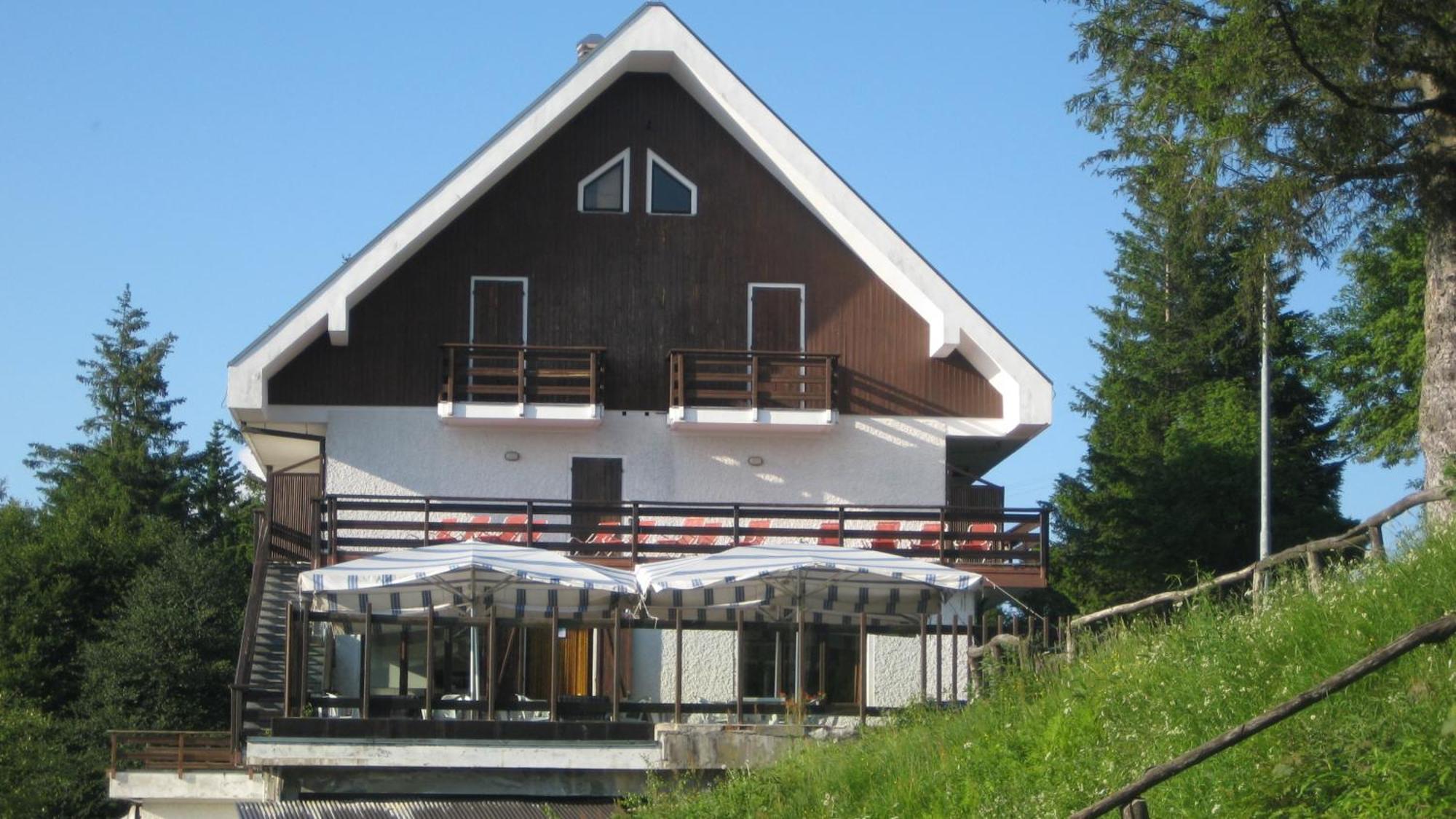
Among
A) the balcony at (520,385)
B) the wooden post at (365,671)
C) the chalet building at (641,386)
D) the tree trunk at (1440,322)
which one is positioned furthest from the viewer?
the balcony at (520,385)

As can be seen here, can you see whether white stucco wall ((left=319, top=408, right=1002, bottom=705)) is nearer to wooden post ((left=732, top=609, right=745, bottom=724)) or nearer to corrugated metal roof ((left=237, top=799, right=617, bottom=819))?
wooden post ((left=732, top=609, right=745, bottom=724))

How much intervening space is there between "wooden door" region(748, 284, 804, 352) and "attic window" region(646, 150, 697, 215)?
5.22 feet

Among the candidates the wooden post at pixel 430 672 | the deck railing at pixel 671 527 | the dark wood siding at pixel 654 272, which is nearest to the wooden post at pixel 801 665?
the wooden post at pixel 430 672

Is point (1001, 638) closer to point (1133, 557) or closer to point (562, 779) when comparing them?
point (562, 779)

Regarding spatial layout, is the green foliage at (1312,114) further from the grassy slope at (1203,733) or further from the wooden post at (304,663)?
the wooden post at (304,663)

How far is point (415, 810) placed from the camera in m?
17.7

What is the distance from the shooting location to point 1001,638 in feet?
Result: 55.7

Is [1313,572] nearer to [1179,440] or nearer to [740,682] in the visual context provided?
[740,682]

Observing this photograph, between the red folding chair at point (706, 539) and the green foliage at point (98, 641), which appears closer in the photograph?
the red folding chair at point (706, 539)

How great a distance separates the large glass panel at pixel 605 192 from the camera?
28.3m

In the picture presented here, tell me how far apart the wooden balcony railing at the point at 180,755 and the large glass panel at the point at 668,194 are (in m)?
10.1

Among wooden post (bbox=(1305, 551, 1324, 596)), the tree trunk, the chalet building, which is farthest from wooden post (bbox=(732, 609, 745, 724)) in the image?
wooden post (bbox=(1305, 551, 1324, 596))

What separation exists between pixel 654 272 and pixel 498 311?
2389 mm

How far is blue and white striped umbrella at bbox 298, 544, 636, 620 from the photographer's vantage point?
20.6 m
